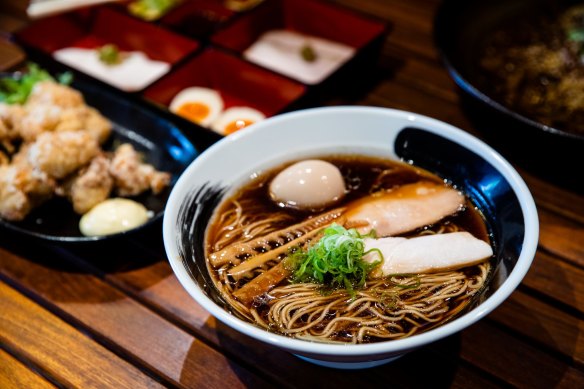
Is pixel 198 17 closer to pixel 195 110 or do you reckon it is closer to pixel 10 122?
pixel 195 110

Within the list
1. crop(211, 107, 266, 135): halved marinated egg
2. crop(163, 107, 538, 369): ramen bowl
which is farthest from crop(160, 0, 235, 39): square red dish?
crop(163, 107, 538, 369): ramen bowl

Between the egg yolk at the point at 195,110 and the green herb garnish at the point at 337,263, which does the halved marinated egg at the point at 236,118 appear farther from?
the green herb garnish at the point at 337,263

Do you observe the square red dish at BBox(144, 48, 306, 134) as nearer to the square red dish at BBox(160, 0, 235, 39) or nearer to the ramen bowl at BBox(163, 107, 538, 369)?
the square red dish at BBox(160, 0, 235, 39)

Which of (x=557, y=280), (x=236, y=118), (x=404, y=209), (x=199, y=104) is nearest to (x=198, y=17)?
(x=199, y=104)

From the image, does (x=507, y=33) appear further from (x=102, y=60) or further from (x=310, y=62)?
(x=102, y=60)

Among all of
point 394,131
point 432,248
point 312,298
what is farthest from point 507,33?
point 312,298

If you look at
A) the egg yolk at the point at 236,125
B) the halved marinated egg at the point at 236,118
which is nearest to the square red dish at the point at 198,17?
the halved marinated egg at the point at 236,118
